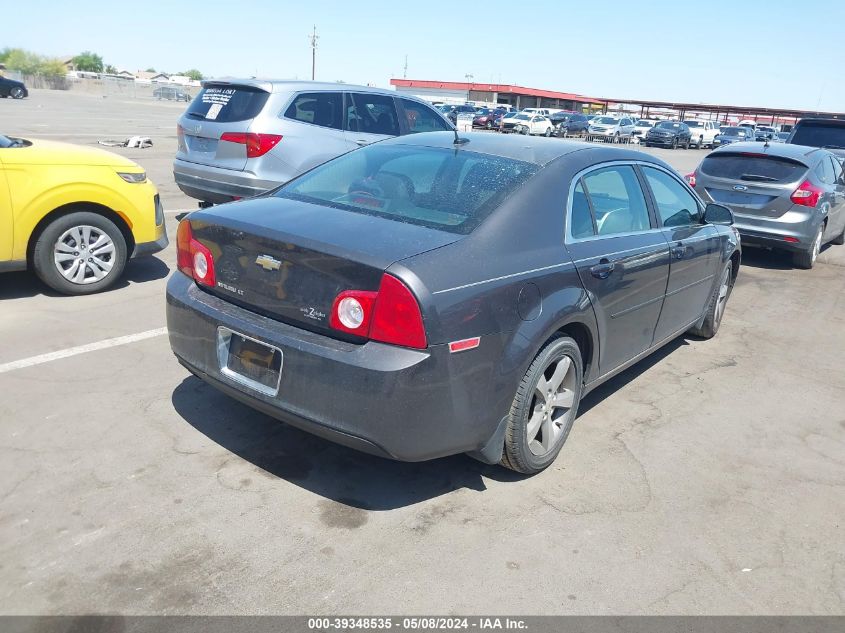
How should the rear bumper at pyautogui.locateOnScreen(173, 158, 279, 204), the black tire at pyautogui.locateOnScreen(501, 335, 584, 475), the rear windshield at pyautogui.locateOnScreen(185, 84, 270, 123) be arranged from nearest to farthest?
the black tire at pyautogui.locateOnScreen(501, 335, 584, 475)
the rear bumper at pyautogui.locateOnScreen(173, 158, 279, 204)
the rear windshield at pyautogui.locateOnScreen(185, 84, 270, 123)

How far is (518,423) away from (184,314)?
5.74 ft

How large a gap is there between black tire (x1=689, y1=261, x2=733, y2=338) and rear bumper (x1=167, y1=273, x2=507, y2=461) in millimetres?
3414

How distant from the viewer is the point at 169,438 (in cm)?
394

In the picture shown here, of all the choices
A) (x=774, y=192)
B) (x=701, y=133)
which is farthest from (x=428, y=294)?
(x=701, y=133)

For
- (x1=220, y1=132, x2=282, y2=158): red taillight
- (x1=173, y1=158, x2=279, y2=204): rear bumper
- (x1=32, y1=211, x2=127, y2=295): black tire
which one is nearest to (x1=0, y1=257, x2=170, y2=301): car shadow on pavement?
(x1=32, y1=211, x2=127, y2=295): black tire

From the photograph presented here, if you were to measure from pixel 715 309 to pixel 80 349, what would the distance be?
196 inches

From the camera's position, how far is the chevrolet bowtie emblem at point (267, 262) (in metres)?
3.32

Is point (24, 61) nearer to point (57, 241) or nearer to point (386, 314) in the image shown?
point (57, 241)

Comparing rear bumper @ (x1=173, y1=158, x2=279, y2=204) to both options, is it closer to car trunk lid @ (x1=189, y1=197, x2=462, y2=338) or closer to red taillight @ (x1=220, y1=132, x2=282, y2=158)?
red taillight @ (x1=220, y1=132, x2=282, y2=158)

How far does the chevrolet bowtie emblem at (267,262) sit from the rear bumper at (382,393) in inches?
9.6

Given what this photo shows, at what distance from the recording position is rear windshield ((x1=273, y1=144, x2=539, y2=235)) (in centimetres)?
358

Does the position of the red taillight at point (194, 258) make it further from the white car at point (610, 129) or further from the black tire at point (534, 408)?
the white car at point (610, 129)

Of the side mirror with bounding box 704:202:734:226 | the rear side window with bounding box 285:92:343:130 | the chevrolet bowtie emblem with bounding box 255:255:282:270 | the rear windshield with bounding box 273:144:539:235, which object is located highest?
the rear side window with bounding box 285:92:343:130

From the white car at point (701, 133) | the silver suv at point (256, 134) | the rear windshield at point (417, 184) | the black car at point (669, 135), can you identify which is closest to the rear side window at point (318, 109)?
the silver suv at point (256, 134)
